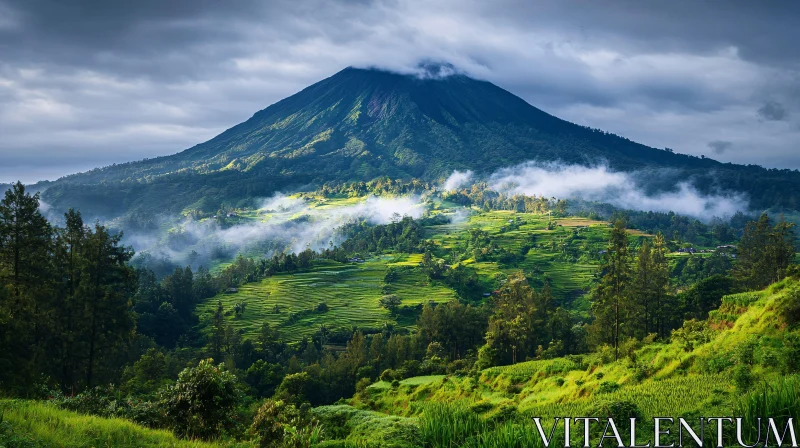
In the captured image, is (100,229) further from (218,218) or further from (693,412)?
(218,218)

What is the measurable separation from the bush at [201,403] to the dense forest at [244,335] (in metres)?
0.03

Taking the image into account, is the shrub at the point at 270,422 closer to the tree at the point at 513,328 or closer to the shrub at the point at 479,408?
the shrub at the point at 479,408

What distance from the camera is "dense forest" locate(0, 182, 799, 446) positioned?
50.3 feet

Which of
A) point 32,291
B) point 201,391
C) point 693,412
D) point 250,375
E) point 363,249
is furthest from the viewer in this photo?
point 363,249

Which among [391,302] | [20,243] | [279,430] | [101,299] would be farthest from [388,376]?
[391,302]

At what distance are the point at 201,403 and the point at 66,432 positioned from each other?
424cm

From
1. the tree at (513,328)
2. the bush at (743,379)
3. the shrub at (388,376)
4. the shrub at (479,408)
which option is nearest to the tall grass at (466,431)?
the shrub at (479,408)

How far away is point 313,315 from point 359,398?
2100 inches

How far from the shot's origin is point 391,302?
9031 cm

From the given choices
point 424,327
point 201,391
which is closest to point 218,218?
point 424,327

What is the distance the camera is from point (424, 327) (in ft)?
202

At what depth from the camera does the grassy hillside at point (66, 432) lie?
866cm

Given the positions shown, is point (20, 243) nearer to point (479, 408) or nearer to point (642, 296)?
point (479, 408)

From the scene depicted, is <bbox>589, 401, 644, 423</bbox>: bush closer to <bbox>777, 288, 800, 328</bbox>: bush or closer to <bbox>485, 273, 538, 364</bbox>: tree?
<bbox>777, 288, 800, 328</bbox>: bush
